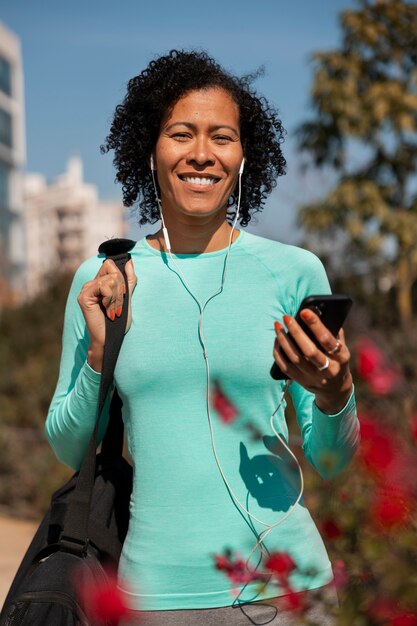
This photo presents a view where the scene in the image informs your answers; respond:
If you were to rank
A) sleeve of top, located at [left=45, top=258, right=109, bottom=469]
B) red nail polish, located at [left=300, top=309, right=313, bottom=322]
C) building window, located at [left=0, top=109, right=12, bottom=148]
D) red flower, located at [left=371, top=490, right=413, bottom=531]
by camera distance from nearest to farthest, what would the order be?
red flower, located at [left=371, top=490, right=413, bottom=531]
red nail polish, located at [left=300, top=309, right=313, bottom=322]
sleeve of top, located at [left=45, top=258, right=109, bottom=469]
building window, located at [left=0, top=109, right=12, bottom=148]

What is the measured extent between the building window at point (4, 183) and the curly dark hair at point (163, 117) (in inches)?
2488

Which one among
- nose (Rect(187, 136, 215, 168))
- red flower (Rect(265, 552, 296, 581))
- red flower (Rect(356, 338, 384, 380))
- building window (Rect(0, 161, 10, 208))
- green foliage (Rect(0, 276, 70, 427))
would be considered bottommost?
building window (Rect(0, 161, 10, 208))

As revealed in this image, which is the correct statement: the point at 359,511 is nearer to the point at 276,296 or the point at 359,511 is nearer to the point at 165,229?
the point at 276,296

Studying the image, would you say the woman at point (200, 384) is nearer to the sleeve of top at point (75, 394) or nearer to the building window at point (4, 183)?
the sleeve of top at point (75, 394)

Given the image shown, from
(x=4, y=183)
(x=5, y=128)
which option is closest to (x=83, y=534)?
(x=4, y=183)

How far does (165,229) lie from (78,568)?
77 centimetres

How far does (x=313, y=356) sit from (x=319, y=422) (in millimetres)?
323

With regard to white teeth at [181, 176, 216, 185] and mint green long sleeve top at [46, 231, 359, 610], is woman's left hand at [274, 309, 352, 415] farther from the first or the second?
white teeth at [181, 176, 216, 185]

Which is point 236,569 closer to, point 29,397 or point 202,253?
point 202,253

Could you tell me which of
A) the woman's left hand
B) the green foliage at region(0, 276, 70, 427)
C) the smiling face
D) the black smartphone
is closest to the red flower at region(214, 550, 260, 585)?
the woman's left hand

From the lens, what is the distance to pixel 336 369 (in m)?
1.64

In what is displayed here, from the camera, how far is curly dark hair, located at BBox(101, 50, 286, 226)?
87.1 inches

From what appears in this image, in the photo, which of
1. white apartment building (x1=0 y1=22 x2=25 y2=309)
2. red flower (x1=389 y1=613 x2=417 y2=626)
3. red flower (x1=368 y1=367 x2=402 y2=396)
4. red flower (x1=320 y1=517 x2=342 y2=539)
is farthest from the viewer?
white apartment building (x1=0 y1=22 x2=25 y2=309)

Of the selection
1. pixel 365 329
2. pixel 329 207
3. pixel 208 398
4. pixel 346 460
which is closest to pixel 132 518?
pixel 208 398
